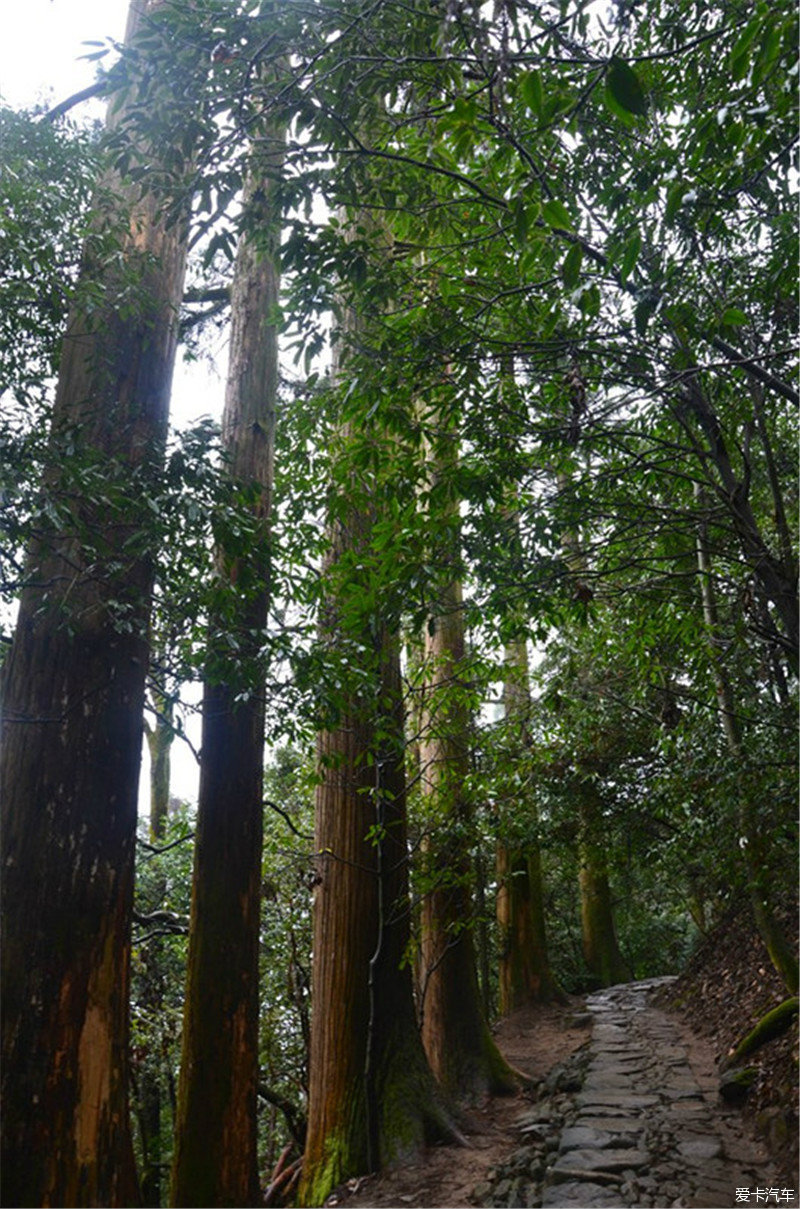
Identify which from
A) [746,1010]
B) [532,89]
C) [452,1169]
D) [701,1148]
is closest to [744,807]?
[701,1148]

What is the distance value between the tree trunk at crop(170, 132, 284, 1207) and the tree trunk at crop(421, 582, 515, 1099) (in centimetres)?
197

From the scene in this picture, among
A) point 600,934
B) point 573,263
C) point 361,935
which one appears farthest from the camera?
point 600,934

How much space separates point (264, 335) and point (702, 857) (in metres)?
5.60

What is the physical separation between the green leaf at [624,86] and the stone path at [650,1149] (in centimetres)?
433

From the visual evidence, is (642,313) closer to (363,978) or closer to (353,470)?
(353,470)

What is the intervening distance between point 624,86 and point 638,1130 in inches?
→ 227

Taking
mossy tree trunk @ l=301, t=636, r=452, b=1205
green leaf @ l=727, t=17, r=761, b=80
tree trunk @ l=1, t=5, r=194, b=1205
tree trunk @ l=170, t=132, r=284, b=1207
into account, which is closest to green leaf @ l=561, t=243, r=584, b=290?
green leaf @ l=727, t=17, r=761, b=80

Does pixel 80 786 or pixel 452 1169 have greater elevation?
pixel 80 786

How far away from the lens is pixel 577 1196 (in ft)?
13.9

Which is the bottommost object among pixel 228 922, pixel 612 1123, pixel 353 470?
pixel 612 1123

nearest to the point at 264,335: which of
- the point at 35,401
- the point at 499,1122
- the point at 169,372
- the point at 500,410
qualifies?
the point at 169,372

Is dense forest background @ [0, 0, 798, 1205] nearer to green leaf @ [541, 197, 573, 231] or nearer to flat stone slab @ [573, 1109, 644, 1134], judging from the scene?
green leaf @ [541, 197, 573, 231]

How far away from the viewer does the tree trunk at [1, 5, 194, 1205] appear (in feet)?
10.5

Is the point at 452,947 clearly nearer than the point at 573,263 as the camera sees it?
No
